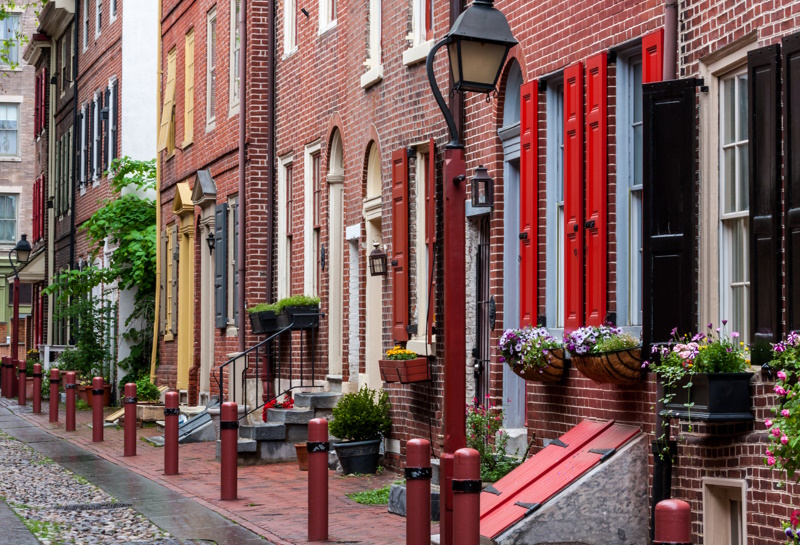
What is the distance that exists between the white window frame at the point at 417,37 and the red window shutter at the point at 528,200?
113 inches

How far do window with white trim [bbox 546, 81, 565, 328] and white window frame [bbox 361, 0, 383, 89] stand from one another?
→ 4.63 m

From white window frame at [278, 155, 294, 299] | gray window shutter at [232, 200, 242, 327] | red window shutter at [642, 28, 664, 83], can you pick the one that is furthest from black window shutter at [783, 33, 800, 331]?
gray window shutter at [232, 200, 242, 327]

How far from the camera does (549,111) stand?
36.4ft

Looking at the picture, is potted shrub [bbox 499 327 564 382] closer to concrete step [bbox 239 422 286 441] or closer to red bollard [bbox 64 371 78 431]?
concrete step [bbox 239 422 286 441]

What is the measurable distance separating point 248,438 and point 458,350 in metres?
8.42

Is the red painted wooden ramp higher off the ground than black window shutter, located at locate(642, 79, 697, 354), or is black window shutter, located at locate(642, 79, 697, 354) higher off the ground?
black window shutter, located at locate(642, 79, 697, 354)

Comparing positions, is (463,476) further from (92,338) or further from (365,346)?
(92,338)

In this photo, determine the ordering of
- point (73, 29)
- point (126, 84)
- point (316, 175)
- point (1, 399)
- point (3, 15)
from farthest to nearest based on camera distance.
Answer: point (73, 29) < point (1, 399) < point (126, 84) < point (3, 15) < point (316, 175)

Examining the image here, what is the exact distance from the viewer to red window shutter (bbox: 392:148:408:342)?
14.2 m

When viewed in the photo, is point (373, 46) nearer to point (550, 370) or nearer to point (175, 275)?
point (550, 370)

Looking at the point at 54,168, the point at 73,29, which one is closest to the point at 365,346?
the point at 73,29

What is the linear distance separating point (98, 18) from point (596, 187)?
971 inches

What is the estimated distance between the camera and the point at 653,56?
930 centimetres

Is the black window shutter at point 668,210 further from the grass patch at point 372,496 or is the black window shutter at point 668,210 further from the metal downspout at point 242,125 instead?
the metal downspout at point 242,125
